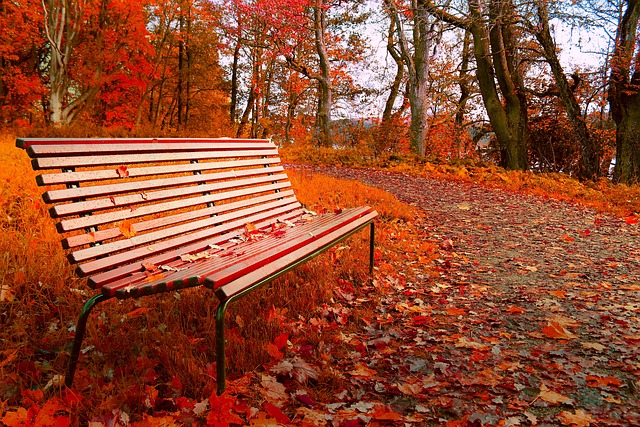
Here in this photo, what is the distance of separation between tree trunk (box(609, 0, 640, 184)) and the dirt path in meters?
5.45

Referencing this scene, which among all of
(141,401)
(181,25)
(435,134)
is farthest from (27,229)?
(435,134)

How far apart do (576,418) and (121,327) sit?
92.0 inches

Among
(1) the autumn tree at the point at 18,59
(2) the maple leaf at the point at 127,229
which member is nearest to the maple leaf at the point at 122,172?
(2) the maple leaf at the point at 127,229

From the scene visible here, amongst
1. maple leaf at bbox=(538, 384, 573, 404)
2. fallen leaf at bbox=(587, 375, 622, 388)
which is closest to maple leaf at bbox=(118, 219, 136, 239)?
maple leaf at bbox=(538, 384, 573, 404)

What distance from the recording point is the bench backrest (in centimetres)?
190

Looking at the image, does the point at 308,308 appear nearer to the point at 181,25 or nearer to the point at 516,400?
the point at 516,400

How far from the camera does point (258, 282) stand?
1.90 metres

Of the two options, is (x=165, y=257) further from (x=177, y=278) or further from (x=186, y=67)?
(x=186, y=67)

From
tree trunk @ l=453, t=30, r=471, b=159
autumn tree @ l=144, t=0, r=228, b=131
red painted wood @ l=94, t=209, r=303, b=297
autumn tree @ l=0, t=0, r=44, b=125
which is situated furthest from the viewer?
autumn tree @ l=144, t=0, r=228, b=131

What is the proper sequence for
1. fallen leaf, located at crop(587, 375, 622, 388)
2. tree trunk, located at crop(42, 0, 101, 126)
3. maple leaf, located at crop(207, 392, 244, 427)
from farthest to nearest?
tree trunk, located at crop(42, 0, 101, 126)
fallen leaf, located at crop(587, 375, 622, 388)
maple leaf, located at crop(207, 392, 244, 427)

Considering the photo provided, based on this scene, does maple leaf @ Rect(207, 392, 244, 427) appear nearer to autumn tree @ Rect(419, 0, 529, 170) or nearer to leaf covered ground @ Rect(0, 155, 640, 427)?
leaf covered ground @ Rect(0, 155, 640, 427)

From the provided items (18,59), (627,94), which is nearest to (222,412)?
(627,94)

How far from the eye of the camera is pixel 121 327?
244 centimetres

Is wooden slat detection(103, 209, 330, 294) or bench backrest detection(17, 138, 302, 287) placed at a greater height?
bench backrest detection(17, 138, 302, 287)
